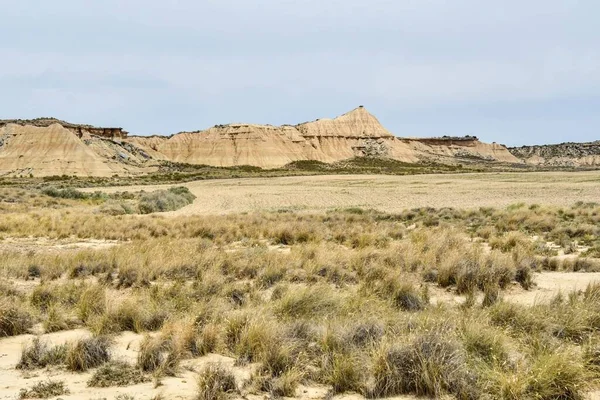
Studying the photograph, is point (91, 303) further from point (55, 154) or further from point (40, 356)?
point (55, 154)

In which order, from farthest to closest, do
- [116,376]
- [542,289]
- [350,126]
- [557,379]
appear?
[350,126]
[542,289]
[116,376]
[557,379]

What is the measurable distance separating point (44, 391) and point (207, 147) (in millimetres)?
148873

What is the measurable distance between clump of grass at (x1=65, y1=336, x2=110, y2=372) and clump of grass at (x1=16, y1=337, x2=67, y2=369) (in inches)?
6.0

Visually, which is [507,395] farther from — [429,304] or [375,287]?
[375,287]

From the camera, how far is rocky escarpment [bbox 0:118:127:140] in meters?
116

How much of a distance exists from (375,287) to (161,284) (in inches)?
144

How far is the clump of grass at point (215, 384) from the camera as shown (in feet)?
15.0

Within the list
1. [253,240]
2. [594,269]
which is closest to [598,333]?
[594,269]

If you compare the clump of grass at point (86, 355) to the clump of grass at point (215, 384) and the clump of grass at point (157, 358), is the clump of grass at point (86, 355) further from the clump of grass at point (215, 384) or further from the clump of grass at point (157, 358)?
the clump of grass at point (215, 384)

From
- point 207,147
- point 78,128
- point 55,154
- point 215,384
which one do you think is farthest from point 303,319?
point 207,147

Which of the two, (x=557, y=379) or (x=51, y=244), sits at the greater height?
(x=557, y=379)

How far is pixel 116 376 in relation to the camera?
511 centimetres

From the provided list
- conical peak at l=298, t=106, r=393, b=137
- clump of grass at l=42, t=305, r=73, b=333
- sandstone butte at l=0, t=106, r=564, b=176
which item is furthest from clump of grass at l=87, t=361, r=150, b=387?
conical peak at l=298, t=106, r=393, b=137

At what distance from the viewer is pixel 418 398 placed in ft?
15.4
